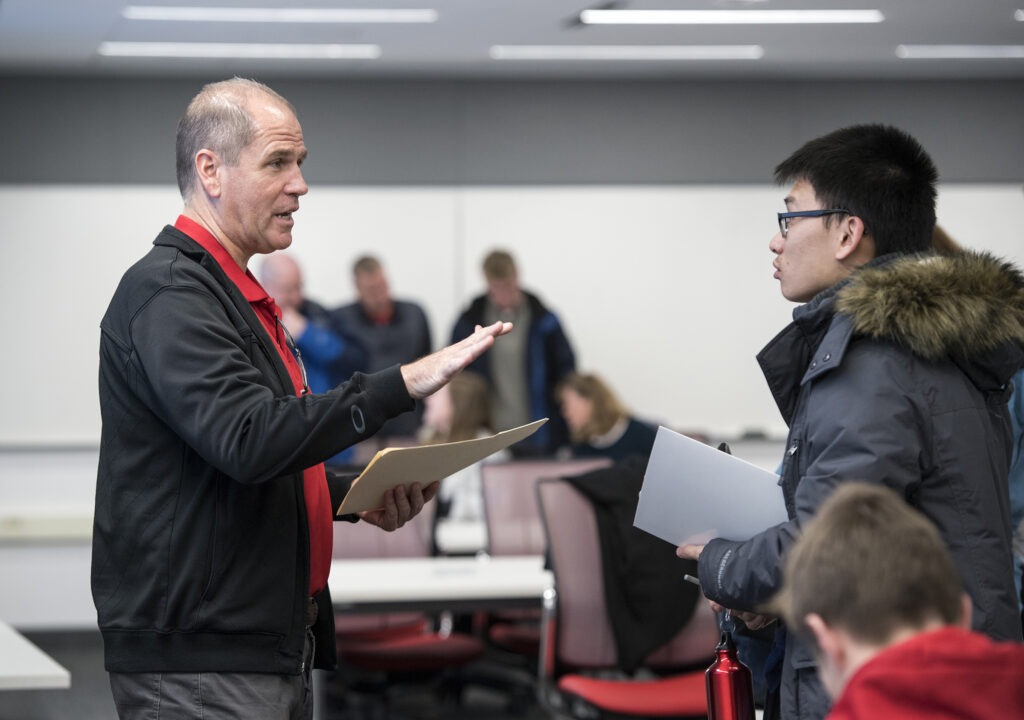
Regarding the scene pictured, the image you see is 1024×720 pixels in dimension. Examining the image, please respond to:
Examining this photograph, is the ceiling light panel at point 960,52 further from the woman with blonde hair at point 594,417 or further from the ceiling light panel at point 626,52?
the woman with blonde hair at point 594,417

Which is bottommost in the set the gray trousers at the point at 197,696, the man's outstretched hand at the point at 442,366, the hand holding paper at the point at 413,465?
the gray trousers at the point at 197,696

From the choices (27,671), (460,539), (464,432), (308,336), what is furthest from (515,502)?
(27,671)

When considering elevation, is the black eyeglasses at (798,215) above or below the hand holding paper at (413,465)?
above

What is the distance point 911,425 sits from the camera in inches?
77.7

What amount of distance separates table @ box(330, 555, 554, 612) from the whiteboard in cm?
412

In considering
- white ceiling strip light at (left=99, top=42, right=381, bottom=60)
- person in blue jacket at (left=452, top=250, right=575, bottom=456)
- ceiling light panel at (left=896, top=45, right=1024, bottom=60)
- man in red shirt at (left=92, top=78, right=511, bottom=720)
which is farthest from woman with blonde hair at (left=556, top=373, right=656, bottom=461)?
man in red shirt at (left=92, top=78, right=511, bottom=720)

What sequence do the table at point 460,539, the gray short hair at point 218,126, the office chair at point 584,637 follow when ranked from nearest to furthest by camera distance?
the gray short hair at point 218,126 < the office chair at point 584,637 < the table at point 460,539

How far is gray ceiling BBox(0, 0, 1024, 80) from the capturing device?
6961mm

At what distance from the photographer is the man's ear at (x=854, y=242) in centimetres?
218

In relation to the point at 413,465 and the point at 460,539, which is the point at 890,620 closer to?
the point at 413,465

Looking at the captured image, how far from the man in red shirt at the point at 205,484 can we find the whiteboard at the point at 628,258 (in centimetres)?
637

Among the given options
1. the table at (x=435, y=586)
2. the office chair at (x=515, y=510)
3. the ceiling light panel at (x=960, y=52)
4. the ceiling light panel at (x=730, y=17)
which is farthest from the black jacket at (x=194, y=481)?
the ceiling light panel at (x=960, y=52)

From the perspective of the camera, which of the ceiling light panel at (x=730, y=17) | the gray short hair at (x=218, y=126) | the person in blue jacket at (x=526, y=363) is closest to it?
the gray short hair at (x=218, y=126)

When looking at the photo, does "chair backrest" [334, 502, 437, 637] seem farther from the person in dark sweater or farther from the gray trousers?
the person in dark sweater
